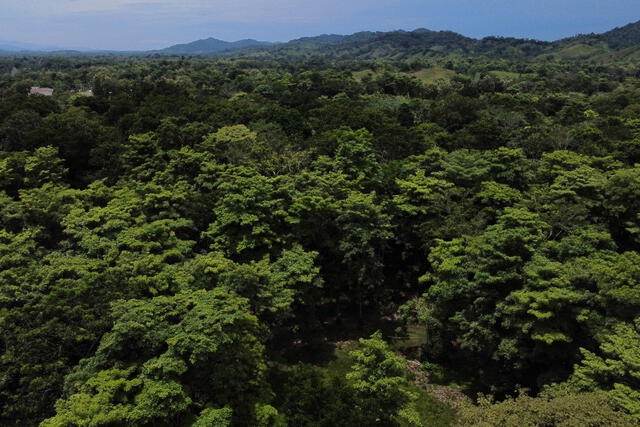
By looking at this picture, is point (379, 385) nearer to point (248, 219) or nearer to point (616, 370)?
point (616, 370)

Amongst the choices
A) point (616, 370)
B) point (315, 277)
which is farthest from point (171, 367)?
point (616, 370)

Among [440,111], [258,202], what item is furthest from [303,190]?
[440,111]

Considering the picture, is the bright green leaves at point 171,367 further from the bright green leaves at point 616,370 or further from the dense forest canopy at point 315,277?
the bright green leaves at point 616,370

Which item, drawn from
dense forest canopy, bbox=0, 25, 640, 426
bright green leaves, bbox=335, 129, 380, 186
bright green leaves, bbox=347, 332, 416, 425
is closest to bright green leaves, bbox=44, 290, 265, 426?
dense forest canopy, bbox=0, 25, 640, 426

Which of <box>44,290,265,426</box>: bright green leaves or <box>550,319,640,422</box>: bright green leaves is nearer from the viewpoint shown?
<box>44,290,265,426</box>: bright green leaves

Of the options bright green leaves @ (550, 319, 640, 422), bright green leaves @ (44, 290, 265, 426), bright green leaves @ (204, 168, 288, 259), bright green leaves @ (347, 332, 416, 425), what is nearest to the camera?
bright green leaves @ (44, 290, 265, 426)

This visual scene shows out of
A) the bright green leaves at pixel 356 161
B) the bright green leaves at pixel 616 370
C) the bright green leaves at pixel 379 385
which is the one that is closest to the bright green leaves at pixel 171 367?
the bright green leaves at pixel 379 385

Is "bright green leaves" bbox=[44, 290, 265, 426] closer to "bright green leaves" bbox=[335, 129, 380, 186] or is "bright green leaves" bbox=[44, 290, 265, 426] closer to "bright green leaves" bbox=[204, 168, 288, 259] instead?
"bright green leaves" bbox=[204, 168, 288, 259]

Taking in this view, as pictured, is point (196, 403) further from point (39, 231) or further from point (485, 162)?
point (485, 162)
